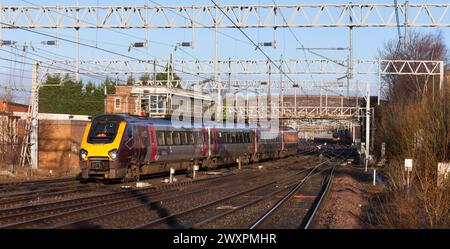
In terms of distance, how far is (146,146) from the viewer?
27.5 metres

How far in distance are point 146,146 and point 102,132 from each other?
2479mm

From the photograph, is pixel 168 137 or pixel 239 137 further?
pixel 239 137

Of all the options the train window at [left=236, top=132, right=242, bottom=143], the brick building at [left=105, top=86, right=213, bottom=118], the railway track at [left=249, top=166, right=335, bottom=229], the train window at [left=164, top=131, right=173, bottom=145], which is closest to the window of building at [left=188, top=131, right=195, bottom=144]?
the train window at [left=164, top=131, right=173, bottom=145]

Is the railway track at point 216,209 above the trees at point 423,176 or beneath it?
beneath

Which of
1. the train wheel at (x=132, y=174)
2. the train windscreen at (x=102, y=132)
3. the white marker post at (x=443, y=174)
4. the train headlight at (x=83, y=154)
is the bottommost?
the train wheel at (x=132, y=174)

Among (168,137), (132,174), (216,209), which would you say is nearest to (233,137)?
(168,137)

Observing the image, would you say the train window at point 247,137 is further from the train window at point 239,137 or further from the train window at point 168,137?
the train window at point 168,137

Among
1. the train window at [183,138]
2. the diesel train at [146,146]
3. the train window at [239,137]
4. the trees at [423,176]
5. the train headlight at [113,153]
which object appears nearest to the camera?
the trees at [423,176]

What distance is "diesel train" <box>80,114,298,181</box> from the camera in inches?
990

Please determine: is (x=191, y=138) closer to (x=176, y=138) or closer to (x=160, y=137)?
(x=176, y=138)

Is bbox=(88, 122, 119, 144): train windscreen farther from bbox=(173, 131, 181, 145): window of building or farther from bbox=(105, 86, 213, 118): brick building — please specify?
bbox=(105, 86, 213, 118): brick building

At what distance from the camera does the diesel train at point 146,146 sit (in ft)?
82.5

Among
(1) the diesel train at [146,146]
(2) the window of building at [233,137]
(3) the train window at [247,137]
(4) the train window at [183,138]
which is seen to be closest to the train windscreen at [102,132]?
(1) the diesel train at [146,146]
